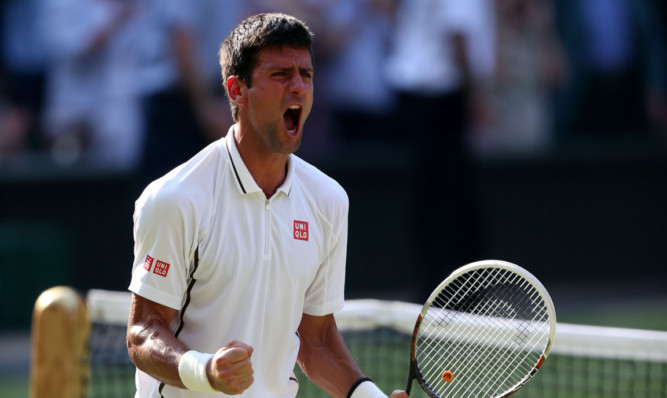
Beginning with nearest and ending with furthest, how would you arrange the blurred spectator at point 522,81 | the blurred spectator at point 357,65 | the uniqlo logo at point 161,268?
the uniqlo logo at point 161,268
the blurred spectator at point 357,65
the blurred spectator at point 522,81

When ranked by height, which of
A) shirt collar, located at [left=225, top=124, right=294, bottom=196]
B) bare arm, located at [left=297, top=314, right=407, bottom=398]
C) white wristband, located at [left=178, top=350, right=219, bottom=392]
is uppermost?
shirt collar, located at [left=225, top=124, right=294, bottom=196]

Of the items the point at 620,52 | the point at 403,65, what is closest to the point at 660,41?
the point at 620,52

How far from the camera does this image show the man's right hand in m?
2.87

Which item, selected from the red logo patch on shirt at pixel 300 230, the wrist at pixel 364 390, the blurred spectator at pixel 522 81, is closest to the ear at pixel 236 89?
the red logo patch on shirt at pixel 300 230

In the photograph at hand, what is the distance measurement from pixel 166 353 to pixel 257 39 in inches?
36.0

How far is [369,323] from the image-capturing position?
4.96 m

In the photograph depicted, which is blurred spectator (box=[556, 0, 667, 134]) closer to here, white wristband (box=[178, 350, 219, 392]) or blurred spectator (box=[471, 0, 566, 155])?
blurred spectator (box=[471, 0, 566, 155])

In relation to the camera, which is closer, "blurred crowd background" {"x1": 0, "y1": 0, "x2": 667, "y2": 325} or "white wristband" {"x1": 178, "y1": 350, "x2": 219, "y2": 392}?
"white wristband" {"x1": 178, "y1": 350, "x2": 219, "y2": 392}

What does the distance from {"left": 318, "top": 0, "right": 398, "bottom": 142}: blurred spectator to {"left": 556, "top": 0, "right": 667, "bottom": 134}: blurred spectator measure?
2.15 metres

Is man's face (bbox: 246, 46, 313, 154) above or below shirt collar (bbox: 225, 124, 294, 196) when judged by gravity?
above

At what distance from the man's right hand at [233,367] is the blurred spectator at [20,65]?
643cm

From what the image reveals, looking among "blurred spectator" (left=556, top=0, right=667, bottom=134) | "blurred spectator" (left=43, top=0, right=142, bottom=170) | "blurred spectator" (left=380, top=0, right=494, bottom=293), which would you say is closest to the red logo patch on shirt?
"blurred spectator" (left=380, top=0, right=494, bottom=293)

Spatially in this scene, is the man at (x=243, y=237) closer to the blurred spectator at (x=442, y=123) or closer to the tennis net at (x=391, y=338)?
the tennis net at (x=391, y=338)

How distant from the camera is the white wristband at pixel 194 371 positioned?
9.72 ft
